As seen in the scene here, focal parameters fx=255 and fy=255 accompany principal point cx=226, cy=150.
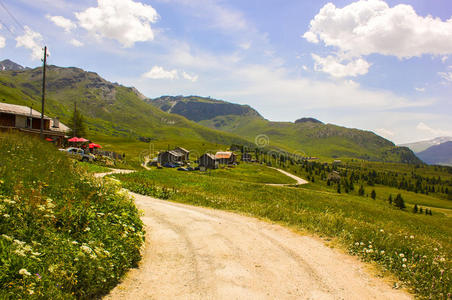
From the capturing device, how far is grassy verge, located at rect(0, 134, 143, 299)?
19.0 ft

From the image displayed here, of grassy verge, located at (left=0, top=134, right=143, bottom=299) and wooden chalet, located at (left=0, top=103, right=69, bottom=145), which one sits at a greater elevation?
wooden chalet, located at (left=0, top=103, right=69, bottom=145)

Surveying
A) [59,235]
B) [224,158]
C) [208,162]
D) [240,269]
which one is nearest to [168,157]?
[208,162]

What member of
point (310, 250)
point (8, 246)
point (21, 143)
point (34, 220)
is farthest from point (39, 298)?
point (21, 143)

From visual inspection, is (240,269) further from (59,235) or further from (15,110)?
(15,110)

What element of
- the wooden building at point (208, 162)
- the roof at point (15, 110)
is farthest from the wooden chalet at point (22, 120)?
the wooden building at point (208, 162)

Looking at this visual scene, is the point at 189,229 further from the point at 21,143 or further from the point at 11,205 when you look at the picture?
the point at 21,143

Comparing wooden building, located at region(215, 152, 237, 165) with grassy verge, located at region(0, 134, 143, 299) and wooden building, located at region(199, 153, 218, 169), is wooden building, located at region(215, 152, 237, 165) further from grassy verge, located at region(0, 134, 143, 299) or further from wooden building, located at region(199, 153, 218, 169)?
grassy verge, located at region(0, 134, 143, 299)

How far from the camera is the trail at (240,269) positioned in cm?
758

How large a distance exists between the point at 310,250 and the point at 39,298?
10.0 meters

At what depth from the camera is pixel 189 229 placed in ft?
43.6

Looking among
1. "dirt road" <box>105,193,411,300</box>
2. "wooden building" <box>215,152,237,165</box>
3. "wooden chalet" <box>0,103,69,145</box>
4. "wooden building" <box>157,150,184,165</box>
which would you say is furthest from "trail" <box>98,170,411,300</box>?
"wooden building" <box>215,152,237,165</box>

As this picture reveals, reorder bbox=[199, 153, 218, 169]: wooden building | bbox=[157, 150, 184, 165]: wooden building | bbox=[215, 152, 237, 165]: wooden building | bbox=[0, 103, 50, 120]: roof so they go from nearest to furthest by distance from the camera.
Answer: bbox=[0, 103, 50, 120]: roof → bbox=[199, 153, 218, 169]: wooden building → bbox=[157, 150, 184, 165]: wooden building → bbox=[215, 152, 237, 165]: wooden building


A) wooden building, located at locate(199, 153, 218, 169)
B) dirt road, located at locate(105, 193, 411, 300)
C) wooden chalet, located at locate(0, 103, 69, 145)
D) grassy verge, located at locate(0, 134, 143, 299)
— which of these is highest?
wooden chalet, located at locate(0, 103, 69, 145)

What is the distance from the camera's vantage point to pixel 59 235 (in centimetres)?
763
